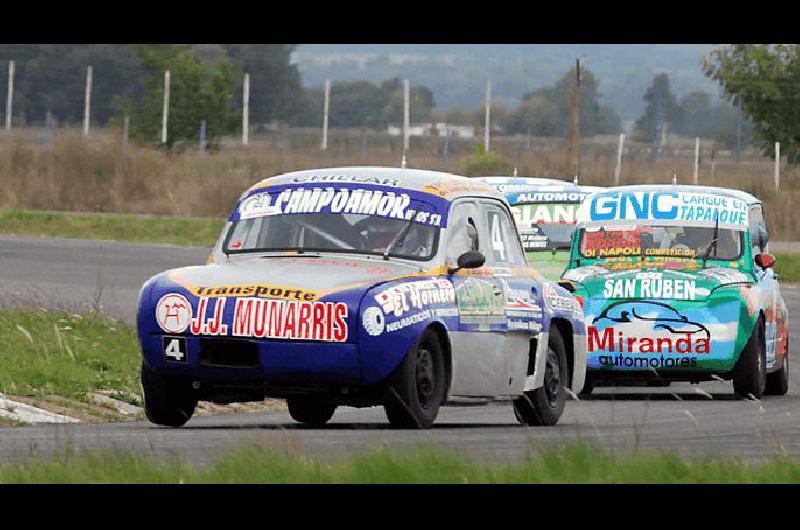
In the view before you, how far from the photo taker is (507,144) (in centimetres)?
8025

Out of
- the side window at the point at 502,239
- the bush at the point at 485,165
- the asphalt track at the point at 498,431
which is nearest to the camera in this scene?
the asphalt track at the point at 498,431

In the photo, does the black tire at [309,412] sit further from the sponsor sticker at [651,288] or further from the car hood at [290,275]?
the sponsor sticker at [651,288]

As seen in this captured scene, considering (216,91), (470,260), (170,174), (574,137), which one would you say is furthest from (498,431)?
(216,91)

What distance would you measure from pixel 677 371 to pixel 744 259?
5.16 ft

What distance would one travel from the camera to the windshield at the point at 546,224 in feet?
73.1

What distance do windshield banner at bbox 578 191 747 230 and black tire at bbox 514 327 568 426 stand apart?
4480mm

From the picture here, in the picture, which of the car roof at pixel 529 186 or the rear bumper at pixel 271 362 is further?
the car roof at pixel 529 186

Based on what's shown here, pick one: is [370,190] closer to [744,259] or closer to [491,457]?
[491,457]

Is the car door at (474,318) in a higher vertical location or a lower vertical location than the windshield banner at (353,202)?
lower

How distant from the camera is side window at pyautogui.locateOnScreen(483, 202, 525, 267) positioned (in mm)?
14594

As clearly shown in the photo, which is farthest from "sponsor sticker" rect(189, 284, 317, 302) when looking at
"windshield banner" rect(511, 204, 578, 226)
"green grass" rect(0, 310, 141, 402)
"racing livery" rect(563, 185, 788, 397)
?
"windshield banner" rect(511, 204, 578, 226)

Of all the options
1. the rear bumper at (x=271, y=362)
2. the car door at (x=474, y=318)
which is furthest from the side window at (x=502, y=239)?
the rear bumper at (x=271, y=362)

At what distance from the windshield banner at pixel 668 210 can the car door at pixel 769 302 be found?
0.24 meters
